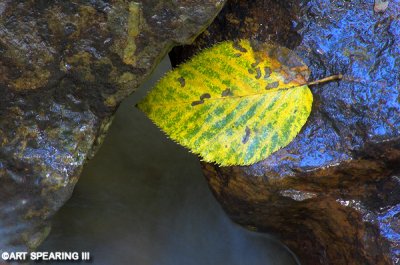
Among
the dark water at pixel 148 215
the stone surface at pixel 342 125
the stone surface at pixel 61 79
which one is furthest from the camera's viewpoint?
the dark water at pixel 148 215

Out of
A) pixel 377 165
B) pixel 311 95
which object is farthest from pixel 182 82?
pixel 377 165

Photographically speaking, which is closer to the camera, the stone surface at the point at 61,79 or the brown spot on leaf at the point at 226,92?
the stone surface at the point at 61,79

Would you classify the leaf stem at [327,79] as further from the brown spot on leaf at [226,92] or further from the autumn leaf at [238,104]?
the brown spot on leaf at [226,92]

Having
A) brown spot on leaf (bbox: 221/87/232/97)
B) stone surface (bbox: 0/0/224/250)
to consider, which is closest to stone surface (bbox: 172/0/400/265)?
brown spot on leaf (bbox: 221/87/232/97)

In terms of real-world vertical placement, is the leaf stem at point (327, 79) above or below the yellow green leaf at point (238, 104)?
above

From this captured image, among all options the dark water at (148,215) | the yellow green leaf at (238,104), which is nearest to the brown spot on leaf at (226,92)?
the yellow green leaf at (238,104)

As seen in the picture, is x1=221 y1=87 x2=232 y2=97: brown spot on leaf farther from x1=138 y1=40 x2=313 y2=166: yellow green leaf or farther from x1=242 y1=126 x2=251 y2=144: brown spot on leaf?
x1=242 y1=126 x2=251 y2=144: brown spot on leaf

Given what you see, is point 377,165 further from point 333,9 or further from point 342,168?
point 333,9
